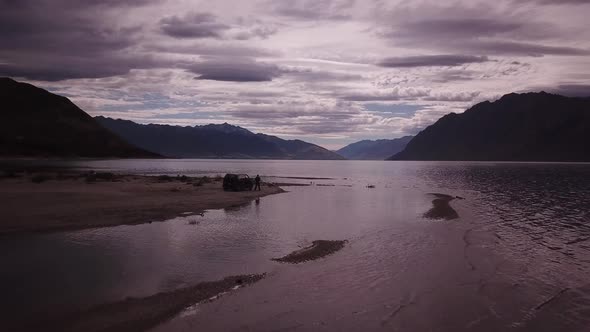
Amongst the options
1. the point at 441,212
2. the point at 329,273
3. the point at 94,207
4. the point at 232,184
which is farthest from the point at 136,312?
the point at 232,184

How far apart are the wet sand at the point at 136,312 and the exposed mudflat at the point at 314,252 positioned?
15.5 ft

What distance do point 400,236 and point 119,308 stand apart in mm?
18009

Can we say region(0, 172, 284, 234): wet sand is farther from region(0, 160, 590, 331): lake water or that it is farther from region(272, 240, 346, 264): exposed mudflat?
region(272, 240, 346, 264): exposed mudflat

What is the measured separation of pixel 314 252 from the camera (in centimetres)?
2061

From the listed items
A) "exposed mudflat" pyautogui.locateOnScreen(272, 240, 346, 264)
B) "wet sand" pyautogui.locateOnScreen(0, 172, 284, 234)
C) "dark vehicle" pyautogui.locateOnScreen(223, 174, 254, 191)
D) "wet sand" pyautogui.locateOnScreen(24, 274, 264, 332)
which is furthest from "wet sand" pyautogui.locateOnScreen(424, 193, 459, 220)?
"wet sand" pyautogui.locateOnScreen(24, 274, 264, 332)

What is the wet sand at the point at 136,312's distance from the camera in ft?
36.3

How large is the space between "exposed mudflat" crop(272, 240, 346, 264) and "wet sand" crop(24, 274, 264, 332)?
→ 15.5 feet

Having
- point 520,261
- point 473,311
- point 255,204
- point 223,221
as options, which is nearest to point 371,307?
point 473,311

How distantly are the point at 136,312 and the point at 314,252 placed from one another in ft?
33.2

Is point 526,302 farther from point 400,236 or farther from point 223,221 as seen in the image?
point 223,221

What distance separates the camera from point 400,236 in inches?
1028

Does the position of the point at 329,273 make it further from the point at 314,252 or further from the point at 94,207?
the point at 94,207

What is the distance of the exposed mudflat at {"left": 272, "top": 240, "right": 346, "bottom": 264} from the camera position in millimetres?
19188

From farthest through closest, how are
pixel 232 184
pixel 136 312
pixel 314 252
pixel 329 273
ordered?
pixel 232 184 < pixel 314 252 < pixel 329 273 < pixel 136 312
